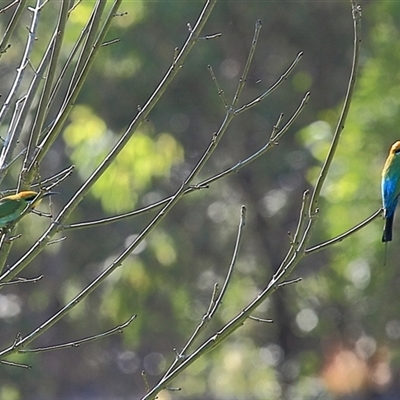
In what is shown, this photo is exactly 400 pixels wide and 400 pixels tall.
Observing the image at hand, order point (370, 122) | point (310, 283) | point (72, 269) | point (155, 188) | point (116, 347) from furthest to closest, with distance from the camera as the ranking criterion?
point (116, 347)
point (72, 269)
point (310, 283)
point (155, 188)
point (370, 122)

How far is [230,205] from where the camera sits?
13.0 m

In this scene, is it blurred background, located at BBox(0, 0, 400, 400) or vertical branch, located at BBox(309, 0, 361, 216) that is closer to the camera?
vertical branch, located at BBox(309, 0, 361, 216)

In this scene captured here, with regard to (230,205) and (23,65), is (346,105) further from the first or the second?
(230,205)

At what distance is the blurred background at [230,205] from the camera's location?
33.5 feet

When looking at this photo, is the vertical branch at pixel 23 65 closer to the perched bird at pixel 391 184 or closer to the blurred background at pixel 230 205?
the perched bird at pixel 391 184

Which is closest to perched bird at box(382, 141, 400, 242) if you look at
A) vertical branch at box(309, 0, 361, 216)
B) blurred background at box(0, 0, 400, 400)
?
vertical branch at box(309, 0, 361, 216)

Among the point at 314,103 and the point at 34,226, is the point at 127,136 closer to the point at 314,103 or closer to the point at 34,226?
the point at 314,103

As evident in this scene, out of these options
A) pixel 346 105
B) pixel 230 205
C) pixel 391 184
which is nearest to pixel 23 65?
pixel 346 105

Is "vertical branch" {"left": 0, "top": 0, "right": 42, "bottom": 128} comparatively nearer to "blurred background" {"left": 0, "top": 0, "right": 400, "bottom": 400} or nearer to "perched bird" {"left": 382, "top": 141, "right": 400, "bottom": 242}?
"perched bird" {"left": 382, "top": 141, "right": 400, "bottom": 242}

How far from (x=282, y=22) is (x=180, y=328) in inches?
195

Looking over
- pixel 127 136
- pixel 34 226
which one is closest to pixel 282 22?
pixel 34 226

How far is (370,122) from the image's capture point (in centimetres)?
883

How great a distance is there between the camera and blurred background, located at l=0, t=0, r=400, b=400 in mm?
10219

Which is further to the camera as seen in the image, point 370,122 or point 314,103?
point 314,103
